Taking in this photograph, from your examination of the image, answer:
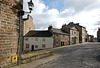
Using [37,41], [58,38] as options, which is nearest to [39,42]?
[37,41]

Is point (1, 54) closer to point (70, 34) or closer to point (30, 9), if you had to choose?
point (30, 9)

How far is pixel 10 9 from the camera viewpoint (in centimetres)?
575

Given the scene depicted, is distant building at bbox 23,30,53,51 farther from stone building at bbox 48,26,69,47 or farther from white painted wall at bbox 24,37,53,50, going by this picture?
stone building at bbox 48,26,69,47

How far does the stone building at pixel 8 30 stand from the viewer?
521 centimetres

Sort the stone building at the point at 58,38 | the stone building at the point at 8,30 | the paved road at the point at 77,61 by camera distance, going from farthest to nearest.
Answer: the stone building at the point at 58,38
the paved road at the point at 77,61
the stone building at the point at 8,30

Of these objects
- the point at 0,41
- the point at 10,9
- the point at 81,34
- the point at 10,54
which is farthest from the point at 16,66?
the point at 81,34

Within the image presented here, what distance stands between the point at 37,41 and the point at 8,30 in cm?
2075

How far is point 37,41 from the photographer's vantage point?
26078 millimetres

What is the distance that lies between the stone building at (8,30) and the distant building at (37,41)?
19.6 metres

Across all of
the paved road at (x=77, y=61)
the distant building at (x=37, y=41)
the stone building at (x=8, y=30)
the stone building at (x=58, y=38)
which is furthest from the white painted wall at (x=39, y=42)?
the stone building at (x=8, y=30)

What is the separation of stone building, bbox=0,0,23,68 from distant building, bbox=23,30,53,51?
1964cm

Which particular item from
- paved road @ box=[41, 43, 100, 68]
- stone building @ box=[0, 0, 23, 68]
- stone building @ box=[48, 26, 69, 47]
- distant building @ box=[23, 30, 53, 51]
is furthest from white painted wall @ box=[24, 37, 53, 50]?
stone building @ box=[0, 0, 23, 68]

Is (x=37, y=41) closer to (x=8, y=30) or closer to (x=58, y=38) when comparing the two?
(x=58, y=38)

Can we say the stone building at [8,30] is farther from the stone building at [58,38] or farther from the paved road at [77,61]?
the stone building at [58,38]
